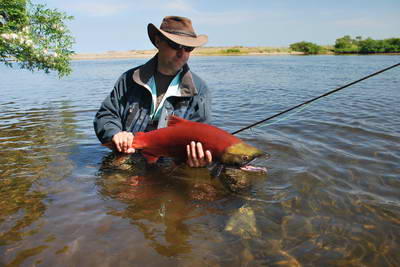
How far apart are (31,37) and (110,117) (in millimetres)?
10803

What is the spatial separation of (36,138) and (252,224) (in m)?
6.24

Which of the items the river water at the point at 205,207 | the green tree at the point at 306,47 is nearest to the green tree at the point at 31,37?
the river water at the point at 205,207

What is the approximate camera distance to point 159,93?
5047 millimetres

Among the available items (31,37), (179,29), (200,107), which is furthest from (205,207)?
(31,37)

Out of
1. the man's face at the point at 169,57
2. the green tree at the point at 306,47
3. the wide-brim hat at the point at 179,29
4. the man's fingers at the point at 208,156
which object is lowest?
the man's fingers at the point at 208,156

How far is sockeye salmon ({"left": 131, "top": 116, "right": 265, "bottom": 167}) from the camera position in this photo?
3.48 meters

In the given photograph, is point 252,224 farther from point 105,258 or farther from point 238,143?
point 105,258

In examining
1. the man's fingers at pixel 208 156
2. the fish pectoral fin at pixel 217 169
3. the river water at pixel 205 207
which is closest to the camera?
the river water at pixel 205 207

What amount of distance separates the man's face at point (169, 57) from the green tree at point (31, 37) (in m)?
10.4

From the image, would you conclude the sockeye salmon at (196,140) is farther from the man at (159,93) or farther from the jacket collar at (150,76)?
the jacket collar at (150,76)

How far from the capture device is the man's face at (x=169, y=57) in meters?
4.50

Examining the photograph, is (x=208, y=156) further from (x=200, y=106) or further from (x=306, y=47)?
(x=306, y=47)

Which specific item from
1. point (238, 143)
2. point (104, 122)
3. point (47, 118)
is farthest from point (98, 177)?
point (47, 118)

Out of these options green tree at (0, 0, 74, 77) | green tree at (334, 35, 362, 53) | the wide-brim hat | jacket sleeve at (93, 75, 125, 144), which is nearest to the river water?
jacket sleeve at (93, 75, 125, 144)
